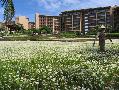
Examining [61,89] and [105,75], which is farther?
[105,75]

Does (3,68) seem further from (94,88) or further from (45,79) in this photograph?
(94,88)

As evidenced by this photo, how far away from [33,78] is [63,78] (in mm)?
979

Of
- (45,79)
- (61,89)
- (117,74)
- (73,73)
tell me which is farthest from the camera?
(117,74)

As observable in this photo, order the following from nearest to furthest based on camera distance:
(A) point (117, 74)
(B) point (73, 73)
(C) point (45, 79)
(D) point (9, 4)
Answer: (C) point (45, 79), (B) point (73, 73), (A) point (117, 74), (D) point (9, 4)

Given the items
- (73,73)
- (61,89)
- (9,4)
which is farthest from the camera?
(9,4)

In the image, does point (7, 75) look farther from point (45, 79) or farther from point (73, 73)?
point (73, 73)

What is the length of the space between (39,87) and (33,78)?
2.62 ft

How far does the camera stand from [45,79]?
1156cm

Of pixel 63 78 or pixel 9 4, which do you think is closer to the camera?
pixel 63 78

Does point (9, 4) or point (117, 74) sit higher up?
point (9, 4)

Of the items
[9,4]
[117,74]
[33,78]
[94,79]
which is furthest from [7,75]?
[9,4]

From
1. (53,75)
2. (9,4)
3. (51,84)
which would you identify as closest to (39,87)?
(51,84)

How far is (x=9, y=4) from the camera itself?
20234 millimetres

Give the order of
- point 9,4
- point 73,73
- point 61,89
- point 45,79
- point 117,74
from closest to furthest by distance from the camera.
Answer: point 61,89, point 45,79, point 73,73, point 117,74, point 9,4
